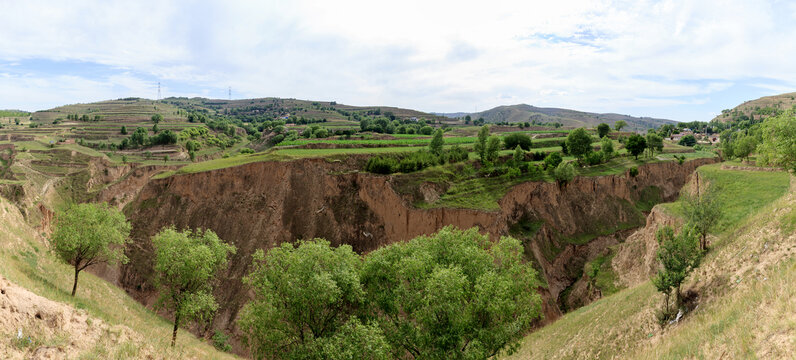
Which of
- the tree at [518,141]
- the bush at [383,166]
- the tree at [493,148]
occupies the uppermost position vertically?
the tree at [518,141]

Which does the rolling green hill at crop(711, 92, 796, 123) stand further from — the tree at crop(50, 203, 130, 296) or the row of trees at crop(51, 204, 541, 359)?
the tree at crop(50, 203, 130, 296)

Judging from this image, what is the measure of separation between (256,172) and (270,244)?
35.9 feet

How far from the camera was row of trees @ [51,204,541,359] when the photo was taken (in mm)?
17219

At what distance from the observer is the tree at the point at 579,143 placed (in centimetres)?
5994

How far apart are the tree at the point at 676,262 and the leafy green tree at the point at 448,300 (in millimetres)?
6182

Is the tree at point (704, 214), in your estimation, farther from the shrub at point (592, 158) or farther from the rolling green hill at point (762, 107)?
the rolling green hill at point (762, 107)

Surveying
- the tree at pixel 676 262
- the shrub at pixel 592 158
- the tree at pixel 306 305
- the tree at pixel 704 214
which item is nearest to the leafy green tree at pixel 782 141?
the tree at pixel 704 214

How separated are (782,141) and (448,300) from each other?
73.1 ft

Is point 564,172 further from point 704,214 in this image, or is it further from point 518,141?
point 704,214

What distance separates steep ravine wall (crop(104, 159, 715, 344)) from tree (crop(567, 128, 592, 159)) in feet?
29.4

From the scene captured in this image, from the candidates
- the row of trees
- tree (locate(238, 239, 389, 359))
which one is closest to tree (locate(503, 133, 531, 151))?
the row of trees

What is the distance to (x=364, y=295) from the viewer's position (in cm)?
1964

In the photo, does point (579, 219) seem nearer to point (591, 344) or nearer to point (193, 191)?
point (591, 344)

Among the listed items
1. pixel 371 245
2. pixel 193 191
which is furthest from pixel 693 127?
pixel 193 191
